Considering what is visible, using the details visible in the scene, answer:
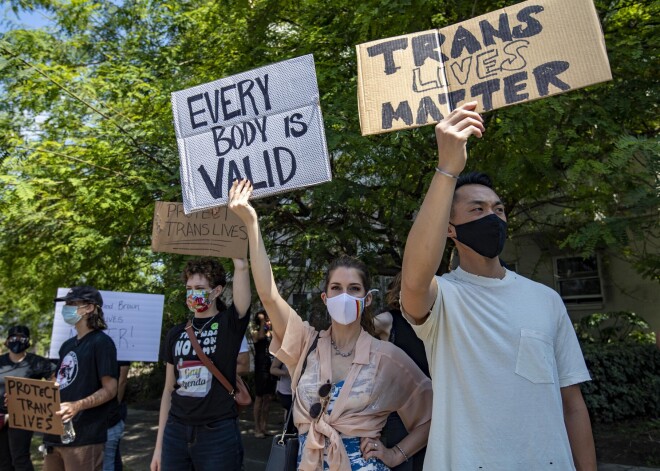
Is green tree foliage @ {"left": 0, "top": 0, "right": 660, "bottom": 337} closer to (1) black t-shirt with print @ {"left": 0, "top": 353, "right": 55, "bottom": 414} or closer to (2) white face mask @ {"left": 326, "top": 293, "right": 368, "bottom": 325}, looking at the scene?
(1) black t-shirt with print @ {"left": 0, "top": 353, "right": 55, "bottom": 414}

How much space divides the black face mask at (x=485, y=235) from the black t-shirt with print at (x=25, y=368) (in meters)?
4.89

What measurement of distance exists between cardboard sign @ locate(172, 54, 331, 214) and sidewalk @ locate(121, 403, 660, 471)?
536 centimetres

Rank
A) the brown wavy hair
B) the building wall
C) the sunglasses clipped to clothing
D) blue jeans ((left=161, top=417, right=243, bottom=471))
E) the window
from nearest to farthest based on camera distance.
Result: the sunglasses clipped to clothing < the brown wavy hair < blue jeans ((left=161, top=417, right=243, bottom=471)) < the building wall < the window

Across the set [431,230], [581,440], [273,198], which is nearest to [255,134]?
[431,230]

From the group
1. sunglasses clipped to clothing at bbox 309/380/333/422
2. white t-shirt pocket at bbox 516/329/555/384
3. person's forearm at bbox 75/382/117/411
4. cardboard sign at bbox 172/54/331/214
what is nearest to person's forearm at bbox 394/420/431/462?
sunglasses clipped to clothing at bbox 309/380/333/422

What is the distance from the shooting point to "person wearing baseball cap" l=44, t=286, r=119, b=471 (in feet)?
13.9

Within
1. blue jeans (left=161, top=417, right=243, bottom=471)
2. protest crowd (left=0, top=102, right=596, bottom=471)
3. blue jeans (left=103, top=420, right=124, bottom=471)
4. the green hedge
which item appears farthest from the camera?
the green hedge

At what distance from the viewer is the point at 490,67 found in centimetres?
265

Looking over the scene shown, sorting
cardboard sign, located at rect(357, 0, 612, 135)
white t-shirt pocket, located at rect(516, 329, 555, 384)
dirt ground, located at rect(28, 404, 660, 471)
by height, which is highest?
cardboard sign, located at rect(357, 0, 612, 135)

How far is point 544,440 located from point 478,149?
4.00 metres

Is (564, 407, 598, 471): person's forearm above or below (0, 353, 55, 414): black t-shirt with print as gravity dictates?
below

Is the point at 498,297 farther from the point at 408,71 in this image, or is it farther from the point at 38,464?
the point at 38,464

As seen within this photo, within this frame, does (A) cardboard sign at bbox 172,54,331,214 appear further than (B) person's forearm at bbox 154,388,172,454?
No

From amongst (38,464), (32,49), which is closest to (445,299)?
(32,49)
